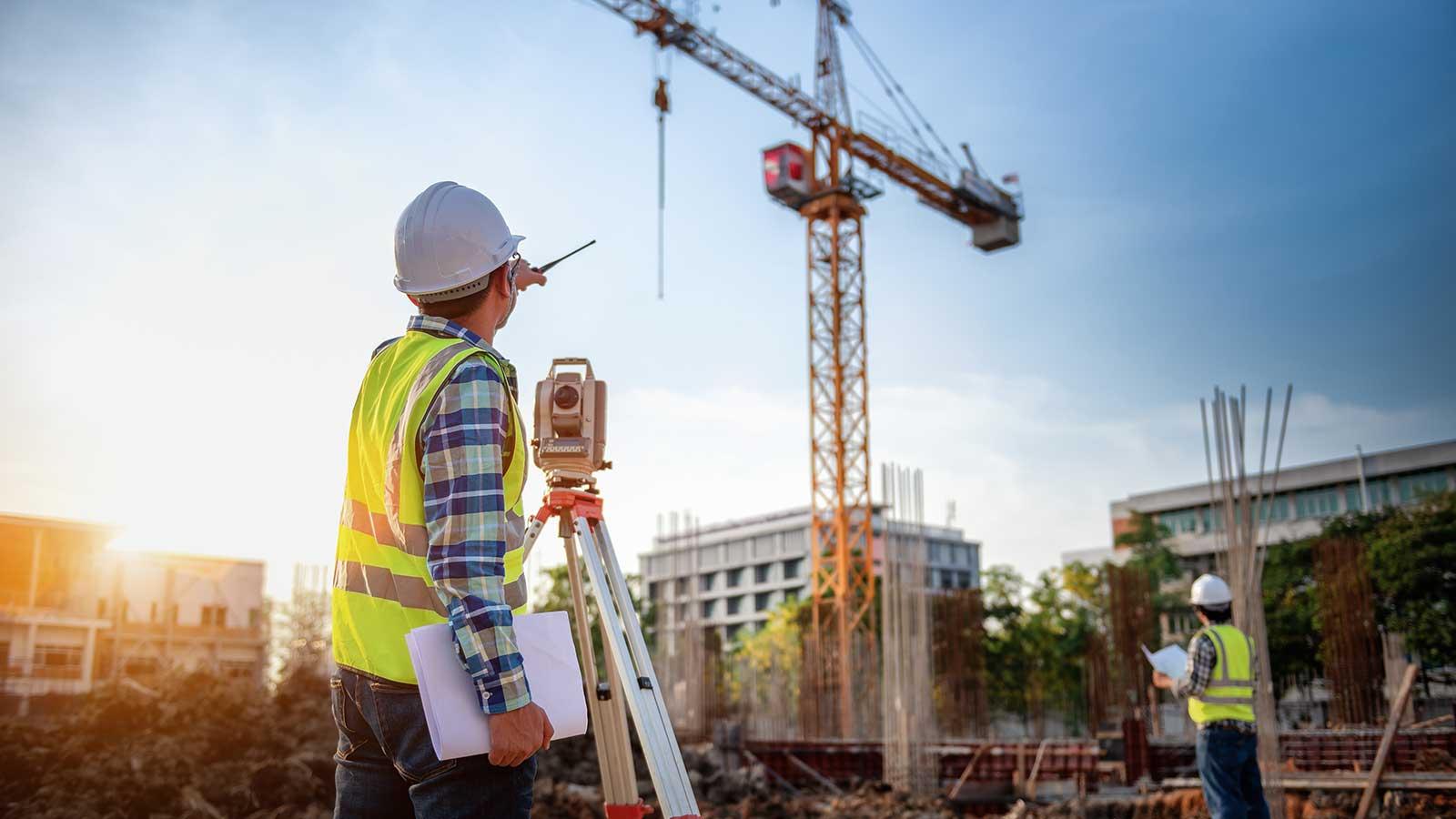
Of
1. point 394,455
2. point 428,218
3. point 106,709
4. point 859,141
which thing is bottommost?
point 106,709

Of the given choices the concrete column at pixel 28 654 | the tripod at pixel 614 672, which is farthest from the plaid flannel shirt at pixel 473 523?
the concrete column at pixel 28 654

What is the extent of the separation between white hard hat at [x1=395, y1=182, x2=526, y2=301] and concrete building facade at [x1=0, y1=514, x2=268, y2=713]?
722cm

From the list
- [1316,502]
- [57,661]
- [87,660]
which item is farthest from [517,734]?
[1316,502]

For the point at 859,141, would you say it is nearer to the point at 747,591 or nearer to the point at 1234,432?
the point at 1234,432

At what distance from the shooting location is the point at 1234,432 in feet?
21.1

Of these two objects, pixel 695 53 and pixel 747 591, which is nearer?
pixel 695 53

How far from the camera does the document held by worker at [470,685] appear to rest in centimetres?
147

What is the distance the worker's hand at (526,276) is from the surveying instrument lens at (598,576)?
2.05 ft

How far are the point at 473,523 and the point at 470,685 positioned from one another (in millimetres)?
218

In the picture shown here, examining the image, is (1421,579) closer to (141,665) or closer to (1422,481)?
(1422,481)

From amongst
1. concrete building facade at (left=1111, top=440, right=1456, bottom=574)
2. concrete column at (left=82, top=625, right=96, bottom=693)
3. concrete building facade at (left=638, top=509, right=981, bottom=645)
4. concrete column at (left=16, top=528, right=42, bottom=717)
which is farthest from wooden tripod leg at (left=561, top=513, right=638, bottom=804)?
concrete building facade at (left=638, top=509, right=981, bottom=645)

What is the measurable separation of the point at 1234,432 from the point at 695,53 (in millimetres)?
21803

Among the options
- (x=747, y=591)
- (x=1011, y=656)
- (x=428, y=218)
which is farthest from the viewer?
(x=747, y=591)

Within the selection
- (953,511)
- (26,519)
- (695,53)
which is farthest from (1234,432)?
(695,53)
